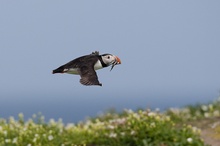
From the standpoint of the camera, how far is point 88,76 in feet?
18.0

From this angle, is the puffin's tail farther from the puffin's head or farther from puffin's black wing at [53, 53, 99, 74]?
the puffin's head

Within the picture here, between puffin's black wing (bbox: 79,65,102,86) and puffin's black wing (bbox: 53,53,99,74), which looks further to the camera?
puffin's black wing (bbox: 53,53,99,74)

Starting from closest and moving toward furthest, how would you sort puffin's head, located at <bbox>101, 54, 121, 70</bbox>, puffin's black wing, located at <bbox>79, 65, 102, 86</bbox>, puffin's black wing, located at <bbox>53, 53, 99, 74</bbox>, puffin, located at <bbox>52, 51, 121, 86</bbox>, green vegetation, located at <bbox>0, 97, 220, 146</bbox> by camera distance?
puffin's black wing, located at <bbox>79, 65, 102, 86</bbox>, puffin, located at <bbox>52, 51, 121, 86</bbox>, puffin's head, located at <bbox>101, 54, 121, 70</bbox>, puffin's black wing, located at <bbox>53, 53, 99, 74</bbox>, green vegetation, located at <bbox>0, 97, 220, 146</bbox>

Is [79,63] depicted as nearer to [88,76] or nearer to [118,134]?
[88,76]

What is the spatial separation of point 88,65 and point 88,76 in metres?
0.24

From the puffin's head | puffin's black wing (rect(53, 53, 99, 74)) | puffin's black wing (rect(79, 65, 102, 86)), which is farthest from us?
puffin's black wing (rect(53, 53, 99, 74))

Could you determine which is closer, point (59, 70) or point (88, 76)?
point (88, 76)

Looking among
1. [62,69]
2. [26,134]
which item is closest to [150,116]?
[26,134]

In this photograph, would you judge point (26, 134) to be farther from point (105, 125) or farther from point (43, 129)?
point (105, 125)

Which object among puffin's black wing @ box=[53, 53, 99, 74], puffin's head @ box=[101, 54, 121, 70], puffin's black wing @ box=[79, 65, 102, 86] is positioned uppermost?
puffin's black wing @ box=[53, 53, 99, 74]

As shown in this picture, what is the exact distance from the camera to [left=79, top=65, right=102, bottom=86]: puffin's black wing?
211 inches

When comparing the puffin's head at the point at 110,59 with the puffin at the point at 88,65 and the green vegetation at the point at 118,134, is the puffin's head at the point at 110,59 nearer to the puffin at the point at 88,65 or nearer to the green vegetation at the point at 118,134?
the puffin at the point at 88,65

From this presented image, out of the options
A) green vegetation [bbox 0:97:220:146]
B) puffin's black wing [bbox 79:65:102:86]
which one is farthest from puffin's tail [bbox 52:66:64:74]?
green vegetation [bbox 0:97:220:146]

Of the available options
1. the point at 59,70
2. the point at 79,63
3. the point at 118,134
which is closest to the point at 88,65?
the point at 79,63
